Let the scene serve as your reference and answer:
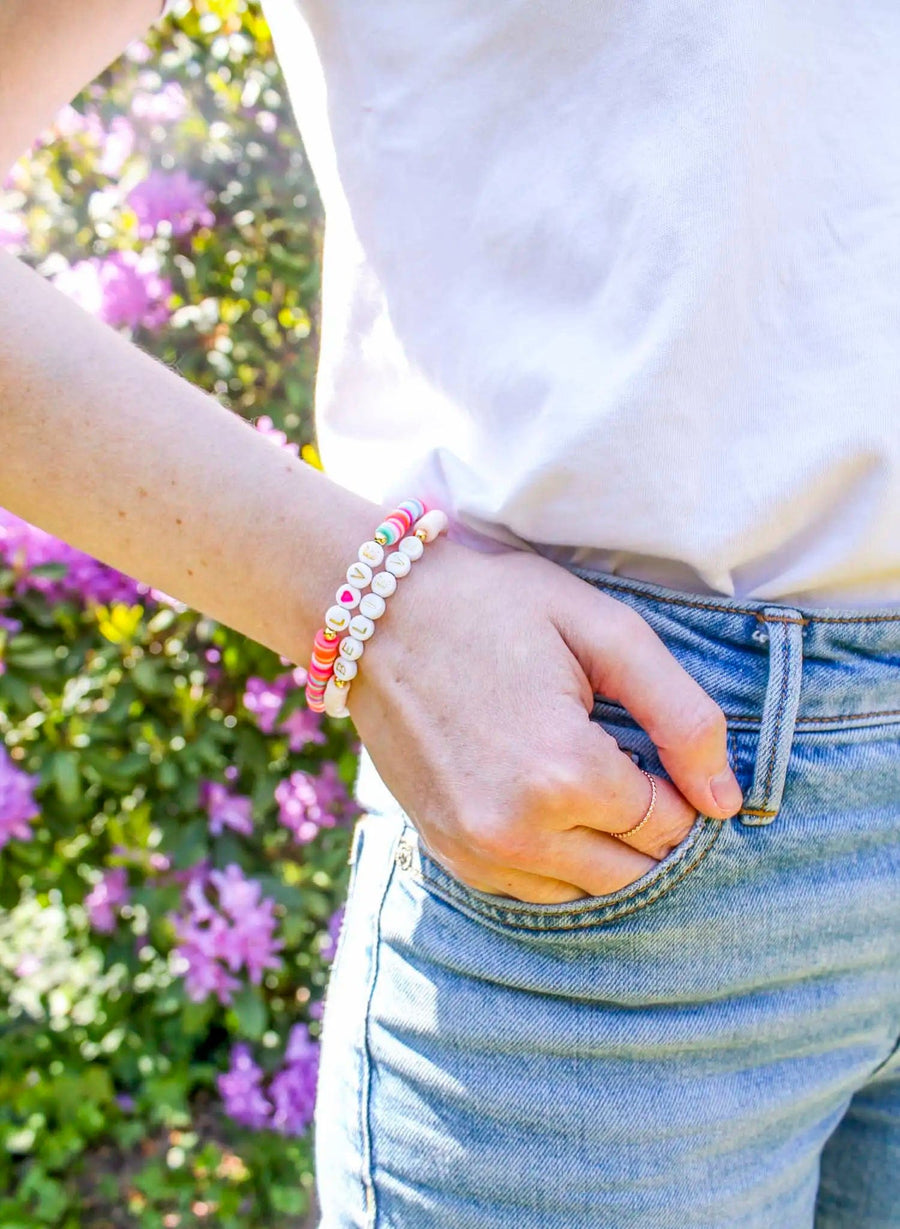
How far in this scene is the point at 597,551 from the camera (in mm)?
909

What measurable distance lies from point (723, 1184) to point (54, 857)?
1.54 m

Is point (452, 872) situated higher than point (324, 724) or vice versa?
point (452, 872)

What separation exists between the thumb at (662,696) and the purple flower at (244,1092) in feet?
5.78

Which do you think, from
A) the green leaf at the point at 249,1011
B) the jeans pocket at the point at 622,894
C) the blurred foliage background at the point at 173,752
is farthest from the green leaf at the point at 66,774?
the jeans pocket at the point at 622,894

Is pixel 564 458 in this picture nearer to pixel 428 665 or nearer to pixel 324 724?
pixel 428 665

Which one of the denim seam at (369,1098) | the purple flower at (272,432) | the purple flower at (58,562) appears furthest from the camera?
the purple flower at (272,432)

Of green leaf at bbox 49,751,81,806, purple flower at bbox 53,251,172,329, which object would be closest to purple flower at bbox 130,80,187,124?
purple flower at bbox 53,251,172,329

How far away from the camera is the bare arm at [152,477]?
0.84 m

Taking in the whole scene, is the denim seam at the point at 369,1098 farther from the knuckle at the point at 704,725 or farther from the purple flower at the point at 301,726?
the purple flower at the point at 301,726

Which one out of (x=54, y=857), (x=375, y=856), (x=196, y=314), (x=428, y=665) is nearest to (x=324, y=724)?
(x=54, y=857)

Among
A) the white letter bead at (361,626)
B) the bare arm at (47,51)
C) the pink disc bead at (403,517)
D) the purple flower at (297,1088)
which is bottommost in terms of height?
the purple flower at (297,1088)

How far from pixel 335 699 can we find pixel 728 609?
1.05 feet

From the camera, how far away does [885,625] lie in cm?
89

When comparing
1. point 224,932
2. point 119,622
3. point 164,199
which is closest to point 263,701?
point 119,622
